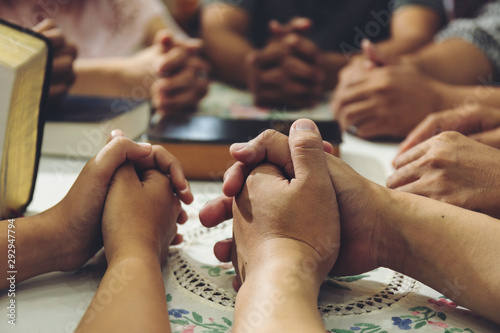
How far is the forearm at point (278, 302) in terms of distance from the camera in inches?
15.9

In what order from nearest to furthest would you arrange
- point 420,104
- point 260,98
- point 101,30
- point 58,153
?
1. point 58,153
2. point 420,104
3. point 260,98
4. point 101,30

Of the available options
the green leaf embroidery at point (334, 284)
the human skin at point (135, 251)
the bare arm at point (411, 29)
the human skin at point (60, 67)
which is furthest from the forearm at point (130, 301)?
the bare arm at point (411, 29)

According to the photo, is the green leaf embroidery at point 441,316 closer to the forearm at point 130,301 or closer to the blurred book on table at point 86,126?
the forearm at point 130,301

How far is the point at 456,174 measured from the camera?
62 centimetres

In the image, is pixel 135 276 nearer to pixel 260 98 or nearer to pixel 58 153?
pixel 58 153

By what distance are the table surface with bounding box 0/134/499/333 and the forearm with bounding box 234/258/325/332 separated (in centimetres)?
4

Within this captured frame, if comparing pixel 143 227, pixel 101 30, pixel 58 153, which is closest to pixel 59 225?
pixel 143 227

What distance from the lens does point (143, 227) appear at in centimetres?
55

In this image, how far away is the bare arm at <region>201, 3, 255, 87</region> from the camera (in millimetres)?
1447

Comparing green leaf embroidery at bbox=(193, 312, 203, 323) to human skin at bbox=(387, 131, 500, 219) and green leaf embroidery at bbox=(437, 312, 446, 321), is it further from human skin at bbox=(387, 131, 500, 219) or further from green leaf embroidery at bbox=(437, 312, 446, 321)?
human skin at bbox=(387, 131, 500, 219)

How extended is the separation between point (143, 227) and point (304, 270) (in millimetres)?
210

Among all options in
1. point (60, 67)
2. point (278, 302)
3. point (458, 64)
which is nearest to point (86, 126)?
point (60, 67)

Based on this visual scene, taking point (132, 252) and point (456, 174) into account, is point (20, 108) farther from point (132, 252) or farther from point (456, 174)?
point (456, 174)

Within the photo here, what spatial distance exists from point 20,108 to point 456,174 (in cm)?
61
